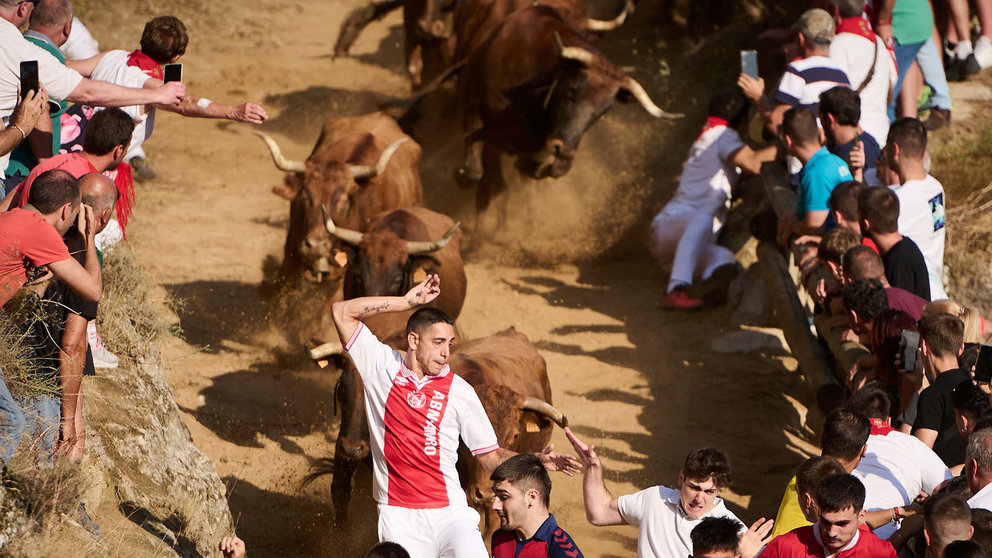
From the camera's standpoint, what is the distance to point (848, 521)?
13.8 feet

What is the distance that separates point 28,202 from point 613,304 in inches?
291

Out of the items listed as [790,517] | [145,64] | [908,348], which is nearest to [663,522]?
[790,517]

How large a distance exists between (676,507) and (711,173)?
719 centimetres

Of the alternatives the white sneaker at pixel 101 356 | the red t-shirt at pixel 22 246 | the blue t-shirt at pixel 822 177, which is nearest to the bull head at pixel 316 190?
the white sneaker at pixel 101 356

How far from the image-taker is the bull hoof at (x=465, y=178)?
1252 cm

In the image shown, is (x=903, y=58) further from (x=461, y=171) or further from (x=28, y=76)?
(x=28, y=76)

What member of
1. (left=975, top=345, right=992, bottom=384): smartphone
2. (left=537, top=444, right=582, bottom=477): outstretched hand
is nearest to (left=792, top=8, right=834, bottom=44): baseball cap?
(left=975, top=345, right=992, bottom=384): smartphone

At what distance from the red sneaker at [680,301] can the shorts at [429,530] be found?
21.1 feet

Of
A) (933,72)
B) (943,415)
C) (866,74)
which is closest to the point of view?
(943,415)

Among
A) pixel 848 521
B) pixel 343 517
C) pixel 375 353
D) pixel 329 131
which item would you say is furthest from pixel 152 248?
pixel 848 521

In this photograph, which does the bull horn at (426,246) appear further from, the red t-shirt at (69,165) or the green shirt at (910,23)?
the green shirt at (910,23)

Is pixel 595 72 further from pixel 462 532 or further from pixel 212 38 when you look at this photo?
pixel 212 38

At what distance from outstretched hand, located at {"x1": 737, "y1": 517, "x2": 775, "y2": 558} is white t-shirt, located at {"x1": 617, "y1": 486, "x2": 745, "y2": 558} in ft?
0.62

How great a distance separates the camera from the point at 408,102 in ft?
Result: 41.5
